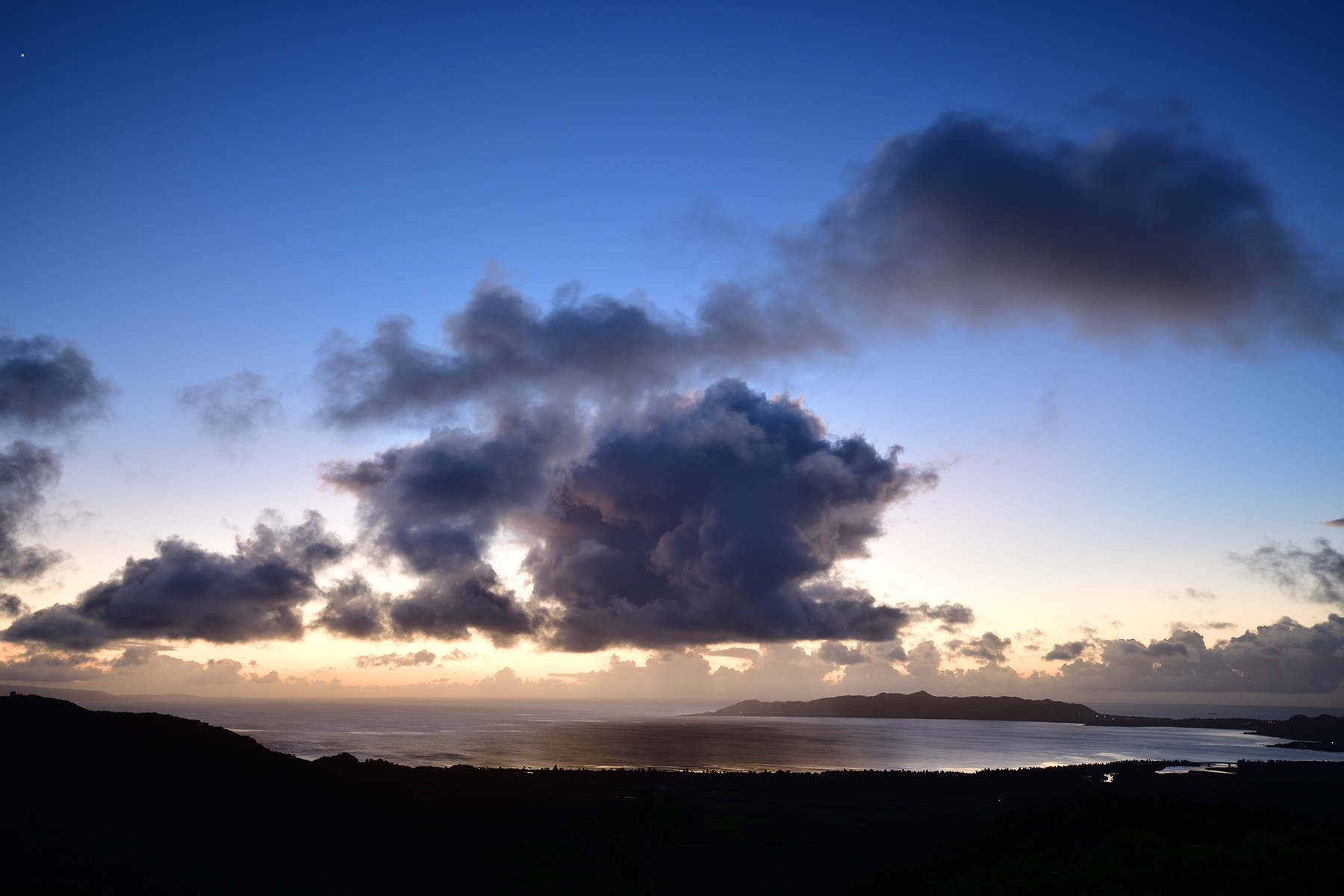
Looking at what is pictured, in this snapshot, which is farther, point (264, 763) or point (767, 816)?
point (767, 816)

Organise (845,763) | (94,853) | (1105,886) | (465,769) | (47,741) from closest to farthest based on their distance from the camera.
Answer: (1105,886) < (94,853) < (47,741) < (465,769) < (845,763)

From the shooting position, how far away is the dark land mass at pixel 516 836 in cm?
3481

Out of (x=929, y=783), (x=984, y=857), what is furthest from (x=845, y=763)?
(x=984, y=857)

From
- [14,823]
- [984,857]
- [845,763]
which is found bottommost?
[845,763]

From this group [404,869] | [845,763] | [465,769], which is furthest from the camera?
[845,763]

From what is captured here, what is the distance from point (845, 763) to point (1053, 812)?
408ft

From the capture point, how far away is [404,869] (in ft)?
186

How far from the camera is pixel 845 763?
175 metres

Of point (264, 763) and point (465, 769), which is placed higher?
point (264, 763)

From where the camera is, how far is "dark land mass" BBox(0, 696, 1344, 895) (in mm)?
34812

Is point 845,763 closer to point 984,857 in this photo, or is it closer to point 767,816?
point 767,816

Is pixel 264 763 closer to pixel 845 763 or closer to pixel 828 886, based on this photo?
pixel 828 886

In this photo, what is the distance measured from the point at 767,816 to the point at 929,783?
50.3 m

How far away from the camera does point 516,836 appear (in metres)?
69.1
